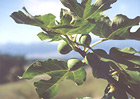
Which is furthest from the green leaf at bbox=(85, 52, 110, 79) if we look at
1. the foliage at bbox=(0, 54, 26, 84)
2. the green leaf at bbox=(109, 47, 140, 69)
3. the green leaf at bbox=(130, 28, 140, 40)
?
the foliage at bbox=(0, 54, 26, 84)

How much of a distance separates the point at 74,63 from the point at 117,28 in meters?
0.19

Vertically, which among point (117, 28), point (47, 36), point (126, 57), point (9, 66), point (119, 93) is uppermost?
point (9, 66)

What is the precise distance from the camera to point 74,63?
2.49ft

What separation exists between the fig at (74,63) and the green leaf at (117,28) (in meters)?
0.12

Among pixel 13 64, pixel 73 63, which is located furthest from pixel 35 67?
pixel 13 64

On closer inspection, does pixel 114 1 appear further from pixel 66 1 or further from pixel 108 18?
pixel 66 1

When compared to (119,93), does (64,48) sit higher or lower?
higher

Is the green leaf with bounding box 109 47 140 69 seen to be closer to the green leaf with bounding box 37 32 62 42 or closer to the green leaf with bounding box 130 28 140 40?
the green leaf with bounding box 130 28 140 40

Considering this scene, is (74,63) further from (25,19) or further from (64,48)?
(25,19)

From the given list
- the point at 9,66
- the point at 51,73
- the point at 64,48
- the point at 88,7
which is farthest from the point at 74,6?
the point at 9,66

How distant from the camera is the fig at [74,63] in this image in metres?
0.76

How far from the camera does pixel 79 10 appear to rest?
0.74 metres

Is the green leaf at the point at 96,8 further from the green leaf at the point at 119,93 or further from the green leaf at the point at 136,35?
the green leaf at the point at 119,93

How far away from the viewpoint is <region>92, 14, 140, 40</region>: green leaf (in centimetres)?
72
